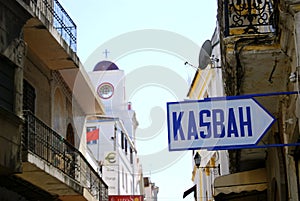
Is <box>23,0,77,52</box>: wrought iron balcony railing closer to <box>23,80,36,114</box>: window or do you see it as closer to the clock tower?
<box>23,80,36,114</box>: window

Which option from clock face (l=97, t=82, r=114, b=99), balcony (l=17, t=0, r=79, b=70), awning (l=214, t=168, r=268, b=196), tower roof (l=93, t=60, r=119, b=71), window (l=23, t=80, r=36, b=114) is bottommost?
awning (l=214, t=168, r=268, b=196)

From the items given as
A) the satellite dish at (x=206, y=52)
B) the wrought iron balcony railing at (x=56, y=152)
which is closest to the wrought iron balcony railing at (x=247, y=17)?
the wrought iron balcony railing at (x=56, y=152)

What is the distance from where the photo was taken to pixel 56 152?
1667 cm

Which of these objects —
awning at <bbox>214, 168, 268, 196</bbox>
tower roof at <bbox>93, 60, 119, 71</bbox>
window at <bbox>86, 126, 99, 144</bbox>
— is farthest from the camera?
tower roof at <bbox>93, 60, 119, 71</bbox>

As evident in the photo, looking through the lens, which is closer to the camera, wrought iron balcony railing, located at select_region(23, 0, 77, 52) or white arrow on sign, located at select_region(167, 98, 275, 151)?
white arrow on sign, located at select_region(167, 98, 275, 151)

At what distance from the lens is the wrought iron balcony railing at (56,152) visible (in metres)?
14.6

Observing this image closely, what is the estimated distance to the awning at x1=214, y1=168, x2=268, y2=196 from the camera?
1385 centimetres

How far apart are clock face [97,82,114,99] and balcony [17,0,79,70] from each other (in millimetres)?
34223

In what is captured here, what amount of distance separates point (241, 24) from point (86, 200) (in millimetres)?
10374

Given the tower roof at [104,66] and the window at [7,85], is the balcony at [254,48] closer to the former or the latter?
the window at [7,85]

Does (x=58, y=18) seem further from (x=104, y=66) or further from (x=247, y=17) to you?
(x=104, y=66)

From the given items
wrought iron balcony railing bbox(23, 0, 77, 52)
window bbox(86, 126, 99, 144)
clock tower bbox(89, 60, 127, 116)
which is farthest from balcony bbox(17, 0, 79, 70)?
clock tower bbox(89, 60, 127, 116)

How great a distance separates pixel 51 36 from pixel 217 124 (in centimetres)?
964

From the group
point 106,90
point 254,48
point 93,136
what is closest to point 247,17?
point 254,48
